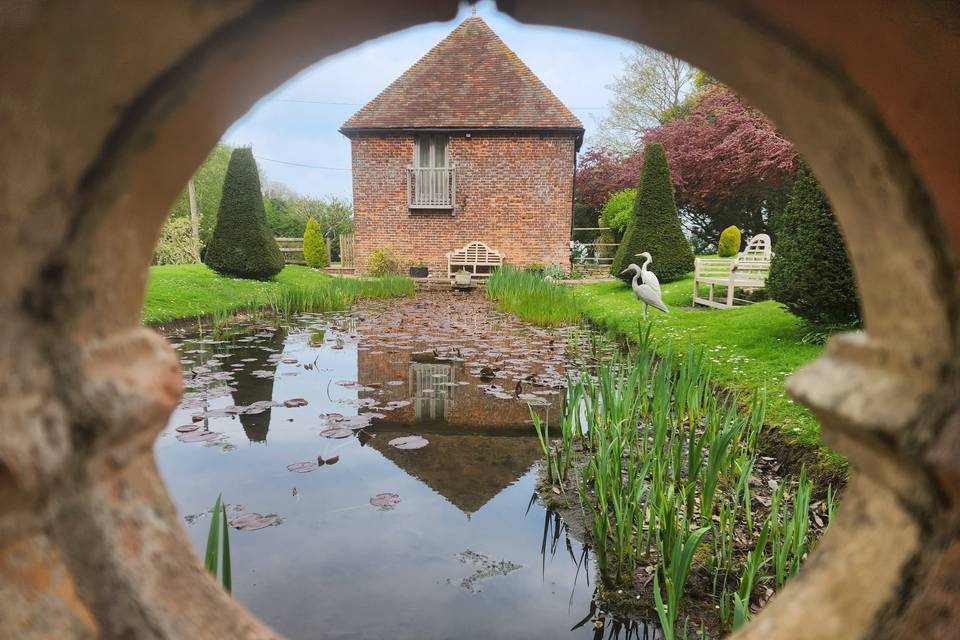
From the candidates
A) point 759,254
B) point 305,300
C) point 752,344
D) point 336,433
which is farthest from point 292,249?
point 752,344

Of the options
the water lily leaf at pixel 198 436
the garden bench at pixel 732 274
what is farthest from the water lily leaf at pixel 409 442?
the garden bench at pixel 732 274

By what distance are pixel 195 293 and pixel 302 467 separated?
6159 mm

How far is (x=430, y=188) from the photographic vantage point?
13.4 meters

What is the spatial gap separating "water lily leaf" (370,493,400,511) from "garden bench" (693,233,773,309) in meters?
5.53

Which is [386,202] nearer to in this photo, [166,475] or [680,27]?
[166,475]

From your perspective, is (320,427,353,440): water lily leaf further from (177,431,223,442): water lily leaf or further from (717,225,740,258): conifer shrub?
(717,225,740,258): conifer shrub

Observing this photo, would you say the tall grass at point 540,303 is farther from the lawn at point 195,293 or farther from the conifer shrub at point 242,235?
the conifer shrub at point 242,235

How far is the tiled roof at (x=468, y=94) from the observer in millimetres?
13031

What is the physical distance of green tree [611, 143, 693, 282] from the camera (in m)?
9.61

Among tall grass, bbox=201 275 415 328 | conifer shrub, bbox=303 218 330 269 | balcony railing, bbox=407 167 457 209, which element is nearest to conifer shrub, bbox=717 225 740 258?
balcony railing, bbox=407 167 457 209

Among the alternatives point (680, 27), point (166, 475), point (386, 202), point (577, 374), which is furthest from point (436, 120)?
point (680, 27)

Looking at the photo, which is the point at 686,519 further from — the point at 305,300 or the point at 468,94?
the point at 468,94

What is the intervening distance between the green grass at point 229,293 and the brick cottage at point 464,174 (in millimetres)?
3601

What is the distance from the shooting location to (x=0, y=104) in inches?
17.0
